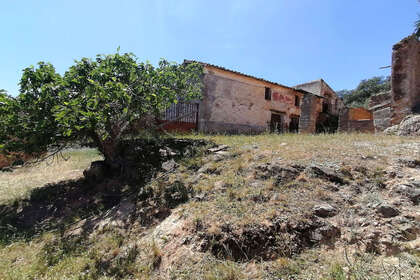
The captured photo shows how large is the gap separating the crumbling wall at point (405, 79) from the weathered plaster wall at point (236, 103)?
7485 mm

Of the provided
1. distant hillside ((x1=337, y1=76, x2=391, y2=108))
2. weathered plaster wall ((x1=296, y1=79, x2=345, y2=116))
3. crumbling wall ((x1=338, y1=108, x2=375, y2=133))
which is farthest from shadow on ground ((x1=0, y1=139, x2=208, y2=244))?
distant hillside ((x1=337, y1=76, x2=391, y2=108))

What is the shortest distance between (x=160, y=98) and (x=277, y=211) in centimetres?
368

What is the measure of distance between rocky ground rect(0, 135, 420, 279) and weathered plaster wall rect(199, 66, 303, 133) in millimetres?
7177

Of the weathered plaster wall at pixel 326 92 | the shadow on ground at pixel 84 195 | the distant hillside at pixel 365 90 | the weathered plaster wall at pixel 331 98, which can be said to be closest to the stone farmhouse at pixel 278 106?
the weathered plaster wall at pixel 326 92

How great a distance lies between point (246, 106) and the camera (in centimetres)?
1379

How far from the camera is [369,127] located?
9.48 meters

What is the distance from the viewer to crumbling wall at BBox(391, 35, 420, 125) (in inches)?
272

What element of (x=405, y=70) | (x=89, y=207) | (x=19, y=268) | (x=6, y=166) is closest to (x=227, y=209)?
(x=19, y=268)

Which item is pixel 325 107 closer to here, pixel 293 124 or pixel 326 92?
pixel 326 92

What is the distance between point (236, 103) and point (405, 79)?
781cm

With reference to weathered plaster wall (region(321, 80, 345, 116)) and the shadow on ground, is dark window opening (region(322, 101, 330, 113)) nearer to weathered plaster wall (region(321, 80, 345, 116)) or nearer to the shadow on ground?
weathered plaster wall (region(321, 80, 345, 116))

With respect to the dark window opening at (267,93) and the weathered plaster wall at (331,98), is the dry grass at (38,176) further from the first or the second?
the weathered plaster wall at (331,98)

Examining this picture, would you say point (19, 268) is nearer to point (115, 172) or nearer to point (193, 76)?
point (115, 172)

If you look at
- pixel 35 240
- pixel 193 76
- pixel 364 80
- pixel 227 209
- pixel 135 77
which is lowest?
pixel 35 240
